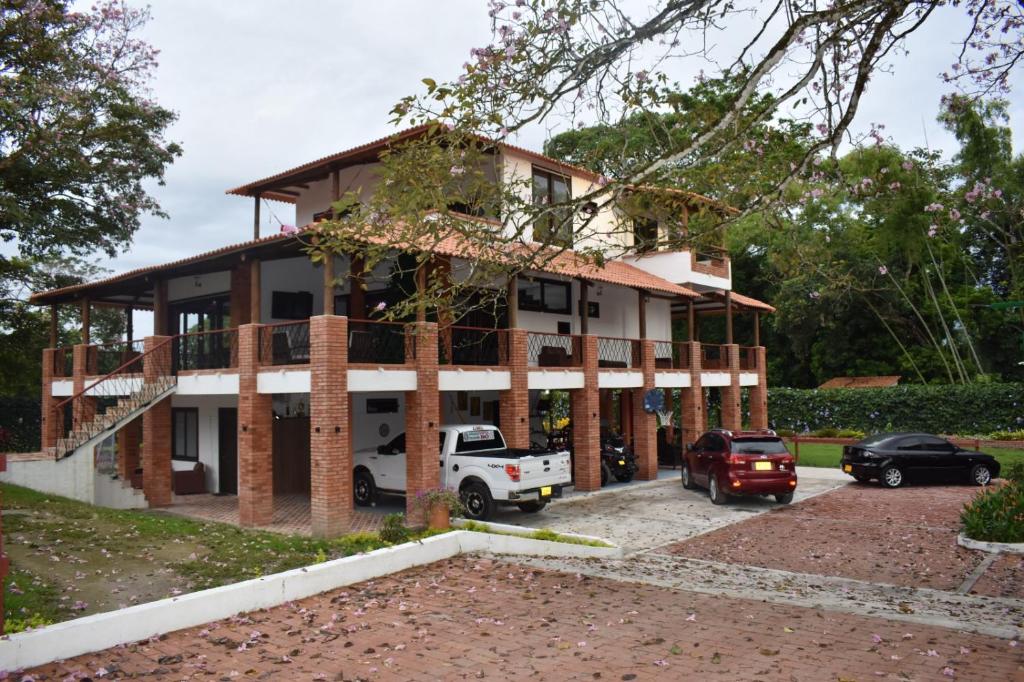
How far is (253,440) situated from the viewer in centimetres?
1562

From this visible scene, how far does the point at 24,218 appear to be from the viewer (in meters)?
18.3

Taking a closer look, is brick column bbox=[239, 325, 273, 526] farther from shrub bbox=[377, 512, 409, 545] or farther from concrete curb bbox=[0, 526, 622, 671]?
concrete curb bbox=[0, 526, 622, 671]

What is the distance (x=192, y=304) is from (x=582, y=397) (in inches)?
452

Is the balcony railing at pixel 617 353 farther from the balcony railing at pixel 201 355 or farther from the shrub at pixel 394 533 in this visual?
the shrub at pixel 394 533

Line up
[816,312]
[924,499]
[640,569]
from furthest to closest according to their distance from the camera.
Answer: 1. [816,312]
2. [924,499]
3. [640,569]

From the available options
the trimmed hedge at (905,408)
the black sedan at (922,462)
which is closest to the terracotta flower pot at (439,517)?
the black sedan at (922,462)

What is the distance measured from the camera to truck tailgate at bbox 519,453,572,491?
1501 cm

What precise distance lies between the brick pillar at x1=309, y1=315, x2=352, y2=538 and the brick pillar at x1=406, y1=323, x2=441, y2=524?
165cm

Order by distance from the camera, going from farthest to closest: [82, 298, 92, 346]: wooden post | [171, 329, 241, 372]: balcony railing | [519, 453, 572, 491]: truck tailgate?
1. [82, 298, 92, 346]: wooden post
2. [171, 329, 241, 372]: balcony railing
3. [519, 453, 572, 491]: truck tailgate

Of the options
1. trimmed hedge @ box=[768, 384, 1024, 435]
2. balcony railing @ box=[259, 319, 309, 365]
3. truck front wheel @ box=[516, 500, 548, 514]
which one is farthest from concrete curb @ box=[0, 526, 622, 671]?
trimmed hedge @ box=[768, 384, 1024, 435]

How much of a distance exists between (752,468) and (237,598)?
12.1 metres

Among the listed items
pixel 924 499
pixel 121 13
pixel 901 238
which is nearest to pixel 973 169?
pixel 901 238

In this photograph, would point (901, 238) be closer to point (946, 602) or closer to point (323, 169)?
point (323, 169)

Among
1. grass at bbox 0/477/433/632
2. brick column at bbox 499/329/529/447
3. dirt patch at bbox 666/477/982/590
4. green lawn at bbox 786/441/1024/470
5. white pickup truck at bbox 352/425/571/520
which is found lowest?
dirt patch at bbox 666/477/982/590
